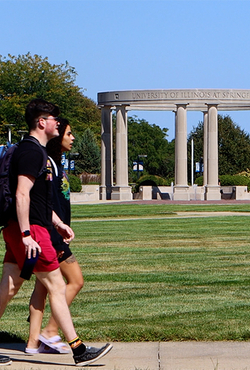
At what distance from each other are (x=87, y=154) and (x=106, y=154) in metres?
21.4

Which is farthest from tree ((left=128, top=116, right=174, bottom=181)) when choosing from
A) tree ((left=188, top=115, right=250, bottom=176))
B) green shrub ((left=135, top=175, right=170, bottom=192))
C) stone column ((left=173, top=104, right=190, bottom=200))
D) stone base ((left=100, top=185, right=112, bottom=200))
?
stone column ((left=173, top=104, right=190, bottom=200))

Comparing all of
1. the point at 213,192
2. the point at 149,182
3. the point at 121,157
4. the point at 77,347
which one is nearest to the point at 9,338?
the point at 77,347

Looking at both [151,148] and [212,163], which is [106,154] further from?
[151,148]

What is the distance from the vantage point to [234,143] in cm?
8600

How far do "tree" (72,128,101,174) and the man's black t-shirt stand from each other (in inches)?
2775

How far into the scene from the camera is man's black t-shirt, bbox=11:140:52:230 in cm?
638

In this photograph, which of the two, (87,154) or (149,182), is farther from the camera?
(87,154)

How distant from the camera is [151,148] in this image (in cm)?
10600

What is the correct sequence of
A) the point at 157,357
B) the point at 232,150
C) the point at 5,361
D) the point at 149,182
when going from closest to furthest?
the point at 5,361
the point at 157,357
the point at 149,182
the point at 232,150

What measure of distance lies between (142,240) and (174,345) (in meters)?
12.0

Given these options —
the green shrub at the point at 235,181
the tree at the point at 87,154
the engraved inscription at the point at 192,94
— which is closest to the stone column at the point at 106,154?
the engraved inscription at the point at 192,94

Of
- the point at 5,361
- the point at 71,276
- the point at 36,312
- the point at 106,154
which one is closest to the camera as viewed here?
the point at 5,361

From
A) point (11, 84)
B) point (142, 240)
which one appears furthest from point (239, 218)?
point (11, 84)

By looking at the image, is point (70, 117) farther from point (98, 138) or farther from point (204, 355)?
point (204, 355)
